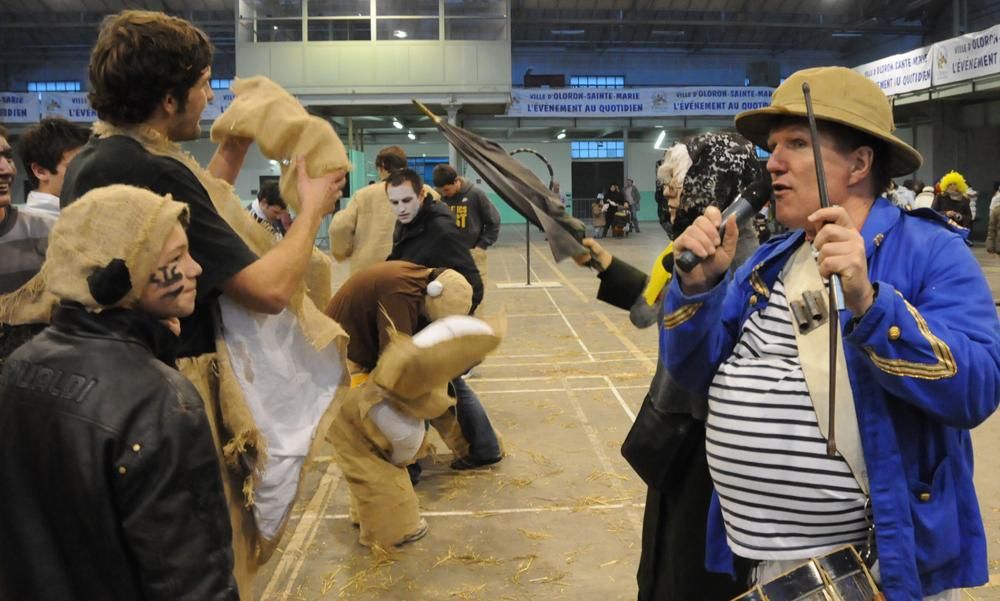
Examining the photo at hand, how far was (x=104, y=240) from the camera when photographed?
167cm

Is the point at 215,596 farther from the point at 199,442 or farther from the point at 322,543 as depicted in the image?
the point at 322,543

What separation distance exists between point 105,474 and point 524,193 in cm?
131

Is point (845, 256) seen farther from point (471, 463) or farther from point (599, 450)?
point (599, 450)

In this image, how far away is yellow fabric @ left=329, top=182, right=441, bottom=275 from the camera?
7.07 metres

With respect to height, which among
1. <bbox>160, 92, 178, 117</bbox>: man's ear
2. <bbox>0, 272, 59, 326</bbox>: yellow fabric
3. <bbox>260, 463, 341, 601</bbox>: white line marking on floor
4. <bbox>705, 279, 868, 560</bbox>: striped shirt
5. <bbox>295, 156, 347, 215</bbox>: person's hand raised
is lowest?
<bbox>260, 463, 341, 601</bbox>: white line marking on floor

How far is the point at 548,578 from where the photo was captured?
4.10 meters

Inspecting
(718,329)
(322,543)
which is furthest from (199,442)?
(322,543)

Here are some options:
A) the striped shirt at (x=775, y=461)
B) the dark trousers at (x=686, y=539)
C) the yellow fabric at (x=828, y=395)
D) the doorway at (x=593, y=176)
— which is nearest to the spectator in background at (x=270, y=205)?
the dark trousers at (x=686, y=539)

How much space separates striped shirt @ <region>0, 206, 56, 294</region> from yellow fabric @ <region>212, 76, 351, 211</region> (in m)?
1.43

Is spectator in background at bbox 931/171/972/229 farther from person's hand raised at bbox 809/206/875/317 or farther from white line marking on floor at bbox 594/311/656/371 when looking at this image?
person's hand raised at bbox 809/206/875/317

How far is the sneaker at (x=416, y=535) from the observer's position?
450 cm

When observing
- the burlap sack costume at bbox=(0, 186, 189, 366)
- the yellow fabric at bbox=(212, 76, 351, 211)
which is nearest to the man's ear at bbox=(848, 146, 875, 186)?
the yellow fabric at bbox=(212, 76, 351, 211)

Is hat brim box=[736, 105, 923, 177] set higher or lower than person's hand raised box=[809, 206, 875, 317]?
higher

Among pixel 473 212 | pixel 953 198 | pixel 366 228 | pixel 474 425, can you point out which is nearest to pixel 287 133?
pixel 474 425
